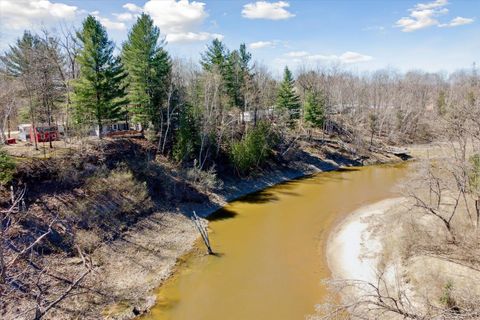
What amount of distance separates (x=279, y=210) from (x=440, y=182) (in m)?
14.2

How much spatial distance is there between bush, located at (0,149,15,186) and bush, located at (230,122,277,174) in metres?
20.6

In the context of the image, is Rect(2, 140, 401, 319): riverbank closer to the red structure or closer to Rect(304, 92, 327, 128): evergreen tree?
the red structure

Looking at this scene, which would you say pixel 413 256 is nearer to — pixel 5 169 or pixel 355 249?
pixel 355 249

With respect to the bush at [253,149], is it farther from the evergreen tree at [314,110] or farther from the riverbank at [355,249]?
the riverbank at [355,249]

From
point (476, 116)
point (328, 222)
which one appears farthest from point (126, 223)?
point (476, 116)

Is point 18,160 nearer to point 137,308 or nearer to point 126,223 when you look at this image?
A: point 126,223

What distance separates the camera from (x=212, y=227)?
88.4ft

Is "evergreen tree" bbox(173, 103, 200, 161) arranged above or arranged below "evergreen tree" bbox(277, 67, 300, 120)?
below

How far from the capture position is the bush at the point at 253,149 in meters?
37.3

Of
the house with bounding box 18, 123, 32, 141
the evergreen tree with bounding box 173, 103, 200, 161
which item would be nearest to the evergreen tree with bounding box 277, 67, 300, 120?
the evergreen tree with bounding box 173, 103, 200, 161

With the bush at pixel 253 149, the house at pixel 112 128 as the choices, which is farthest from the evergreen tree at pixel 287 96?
the house at pixel 112 128

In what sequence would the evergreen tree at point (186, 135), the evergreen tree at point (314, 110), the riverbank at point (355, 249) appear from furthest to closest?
1. the evergreen tree at point (314, 110)
2. the evergreen tree at point (186, 135)
3. the riverbank at point (355, 249)

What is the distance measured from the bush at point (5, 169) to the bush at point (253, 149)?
20569 millimetres

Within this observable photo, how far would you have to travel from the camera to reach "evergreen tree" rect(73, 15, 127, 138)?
28.6 metres
